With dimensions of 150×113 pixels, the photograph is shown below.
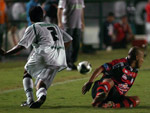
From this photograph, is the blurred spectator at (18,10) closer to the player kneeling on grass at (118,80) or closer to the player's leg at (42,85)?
the player's leg at (42,85)

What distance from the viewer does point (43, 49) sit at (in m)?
7.71

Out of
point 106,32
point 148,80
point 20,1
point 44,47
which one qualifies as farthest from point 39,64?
point 106,32

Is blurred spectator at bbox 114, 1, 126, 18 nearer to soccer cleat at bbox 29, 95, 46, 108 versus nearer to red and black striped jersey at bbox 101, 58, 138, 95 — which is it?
red and black striped jersey at bbox 101, 58, 138, 95

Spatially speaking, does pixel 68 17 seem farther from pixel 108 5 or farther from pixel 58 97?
pixel 108 5

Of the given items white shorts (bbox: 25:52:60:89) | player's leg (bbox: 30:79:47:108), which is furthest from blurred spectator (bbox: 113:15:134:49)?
player's leg (bbox: 30:79:47:108)

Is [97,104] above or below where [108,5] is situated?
above

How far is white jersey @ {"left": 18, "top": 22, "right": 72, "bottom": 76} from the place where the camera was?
7.64 m

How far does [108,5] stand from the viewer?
65.5 ft

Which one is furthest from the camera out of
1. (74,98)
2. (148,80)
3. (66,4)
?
(66,4)

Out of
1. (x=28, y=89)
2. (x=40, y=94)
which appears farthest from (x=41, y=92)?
(x=28, y=89)

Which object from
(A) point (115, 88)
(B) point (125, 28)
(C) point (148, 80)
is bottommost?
(B) point (125, 28)

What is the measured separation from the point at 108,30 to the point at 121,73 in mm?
11751

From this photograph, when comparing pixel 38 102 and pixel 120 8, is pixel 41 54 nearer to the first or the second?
pixel 38 102

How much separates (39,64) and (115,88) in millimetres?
1149
